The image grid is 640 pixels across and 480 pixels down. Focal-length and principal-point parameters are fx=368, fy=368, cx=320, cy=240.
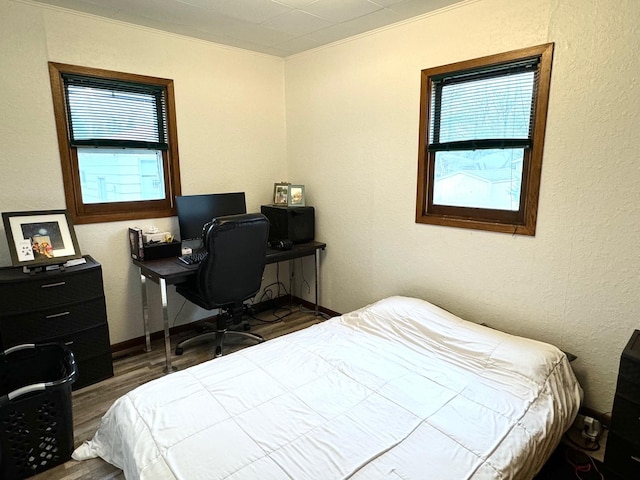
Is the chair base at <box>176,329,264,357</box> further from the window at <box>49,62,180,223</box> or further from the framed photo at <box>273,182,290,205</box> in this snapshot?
the framed photo at <box>273,182,290,205</box>

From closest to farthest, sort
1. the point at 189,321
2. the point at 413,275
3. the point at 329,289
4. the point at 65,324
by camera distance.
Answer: the point at 65,324
the point at 413,275
the point at 189,321
the point at 329,289

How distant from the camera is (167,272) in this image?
2.60m

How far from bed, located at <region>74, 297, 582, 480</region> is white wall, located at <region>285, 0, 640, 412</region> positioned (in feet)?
1.06

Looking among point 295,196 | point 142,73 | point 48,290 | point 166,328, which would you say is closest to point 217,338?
point 166,328

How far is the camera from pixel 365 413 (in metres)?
1.59

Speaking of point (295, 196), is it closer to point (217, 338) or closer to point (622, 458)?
point (217, 338)

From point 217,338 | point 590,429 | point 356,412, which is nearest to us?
point 356,412

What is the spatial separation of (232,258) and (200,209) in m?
0.75

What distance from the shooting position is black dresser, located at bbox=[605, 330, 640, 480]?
1604 mm

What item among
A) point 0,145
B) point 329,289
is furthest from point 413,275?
point 0,145

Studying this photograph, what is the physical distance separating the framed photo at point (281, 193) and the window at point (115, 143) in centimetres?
95

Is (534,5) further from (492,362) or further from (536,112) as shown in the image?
(492,362)

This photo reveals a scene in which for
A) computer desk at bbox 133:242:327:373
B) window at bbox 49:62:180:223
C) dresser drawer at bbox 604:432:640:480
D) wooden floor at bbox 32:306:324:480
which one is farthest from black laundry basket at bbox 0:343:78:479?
dresser drawer at bbox 604:432:640:480

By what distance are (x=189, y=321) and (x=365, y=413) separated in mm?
2349
